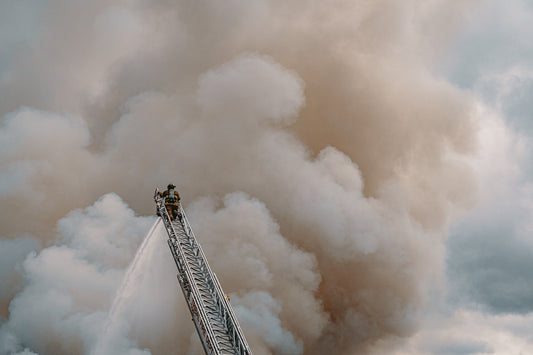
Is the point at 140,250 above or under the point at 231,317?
above

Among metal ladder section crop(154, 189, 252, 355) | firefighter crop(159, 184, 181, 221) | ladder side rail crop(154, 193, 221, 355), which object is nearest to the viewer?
ladder side rail crop(154, 193, 221, 355)

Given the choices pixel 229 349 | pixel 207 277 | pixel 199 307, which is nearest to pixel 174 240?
pixel 207 277

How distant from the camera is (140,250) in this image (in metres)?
43.3

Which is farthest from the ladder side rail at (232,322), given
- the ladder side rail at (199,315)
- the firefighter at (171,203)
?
the firefighter at (171,203)

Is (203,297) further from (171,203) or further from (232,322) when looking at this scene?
(171,203)

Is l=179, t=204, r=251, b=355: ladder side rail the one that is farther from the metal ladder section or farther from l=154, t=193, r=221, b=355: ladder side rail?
l=154, t=193, r=221, b=355: ladder side rail

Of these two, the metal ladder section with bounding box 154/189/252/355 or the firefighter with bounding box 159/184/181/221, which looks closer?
the metal ladder section with bounding box 154/189/252/355

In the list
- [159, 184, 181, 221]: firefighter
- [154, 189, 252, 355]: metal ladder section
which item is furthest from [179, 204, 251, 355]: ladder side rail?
[159, 184, 181, 221]: firefighter

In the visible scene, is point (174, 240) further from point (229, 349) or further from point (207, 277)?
point (229, 349)

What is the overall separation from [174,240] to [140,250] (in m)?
4.42

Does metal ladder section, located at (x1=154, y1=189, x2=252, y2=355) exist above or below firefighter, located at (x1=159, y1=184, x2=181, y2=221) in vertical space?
below

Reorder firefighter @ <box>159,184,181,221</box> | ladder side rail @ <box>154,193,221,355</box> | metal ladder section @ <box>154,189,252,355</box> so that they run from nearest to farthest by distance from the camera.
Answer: ladder side rail @ <box>154,193,221,355</box> < metal ladder section @ <box>154,189,252,355</box> < firefighter @ <box>159,184,181,221</box>

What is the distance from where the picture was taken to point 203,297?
1545 inches

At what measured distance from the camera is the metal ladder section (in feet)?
117
